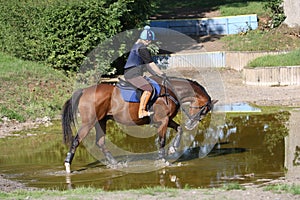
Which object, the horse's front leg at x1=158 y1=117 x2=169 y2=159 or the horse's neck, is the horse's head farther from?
the horse's front leg at x1=158 y1=117 x2=169 y2=159

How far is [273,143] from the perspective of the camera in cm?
1576

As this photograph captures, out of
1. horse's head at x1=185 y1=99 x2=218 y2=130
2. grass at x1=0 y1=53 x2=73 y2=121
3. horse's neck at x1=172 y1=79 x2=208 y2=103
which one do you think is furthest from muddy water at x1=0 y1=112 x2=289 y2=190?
grass at x1=0 y1=53 x2=73 y2=121

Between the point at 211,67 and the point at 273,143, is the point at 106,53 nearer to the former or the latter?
the point at 211,67

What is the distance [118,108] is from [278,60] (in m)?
11.6

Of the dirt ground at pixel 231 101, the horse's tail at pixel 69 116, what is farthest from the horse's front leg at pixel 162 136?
the dirt ground at pixel 231 101

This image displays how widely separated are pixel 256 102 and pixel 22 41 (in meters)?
9.22

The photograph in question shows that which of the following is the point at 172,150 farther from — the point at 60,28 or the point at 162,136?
the point at 60,28

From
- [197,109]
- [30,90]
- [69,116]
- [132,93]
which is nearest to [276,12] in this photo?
[30,90]

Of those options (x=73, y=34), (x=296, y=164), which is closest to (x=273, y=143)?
(x=296, y=164)

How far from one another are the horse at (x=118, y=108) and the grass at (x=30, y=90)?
599 centimetres

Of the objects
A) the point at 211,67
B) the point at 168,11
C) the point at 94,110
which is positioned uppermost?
the point at 168,11

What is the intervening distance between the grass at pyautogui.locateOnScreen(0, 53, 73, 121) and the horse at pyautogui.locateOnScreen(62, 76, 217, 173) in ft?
19.7

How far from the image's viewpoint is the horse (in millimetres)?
14328

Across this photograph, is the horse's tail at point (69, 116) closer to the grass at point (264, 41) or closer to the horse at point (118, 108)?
the horse at point (118, 108)
